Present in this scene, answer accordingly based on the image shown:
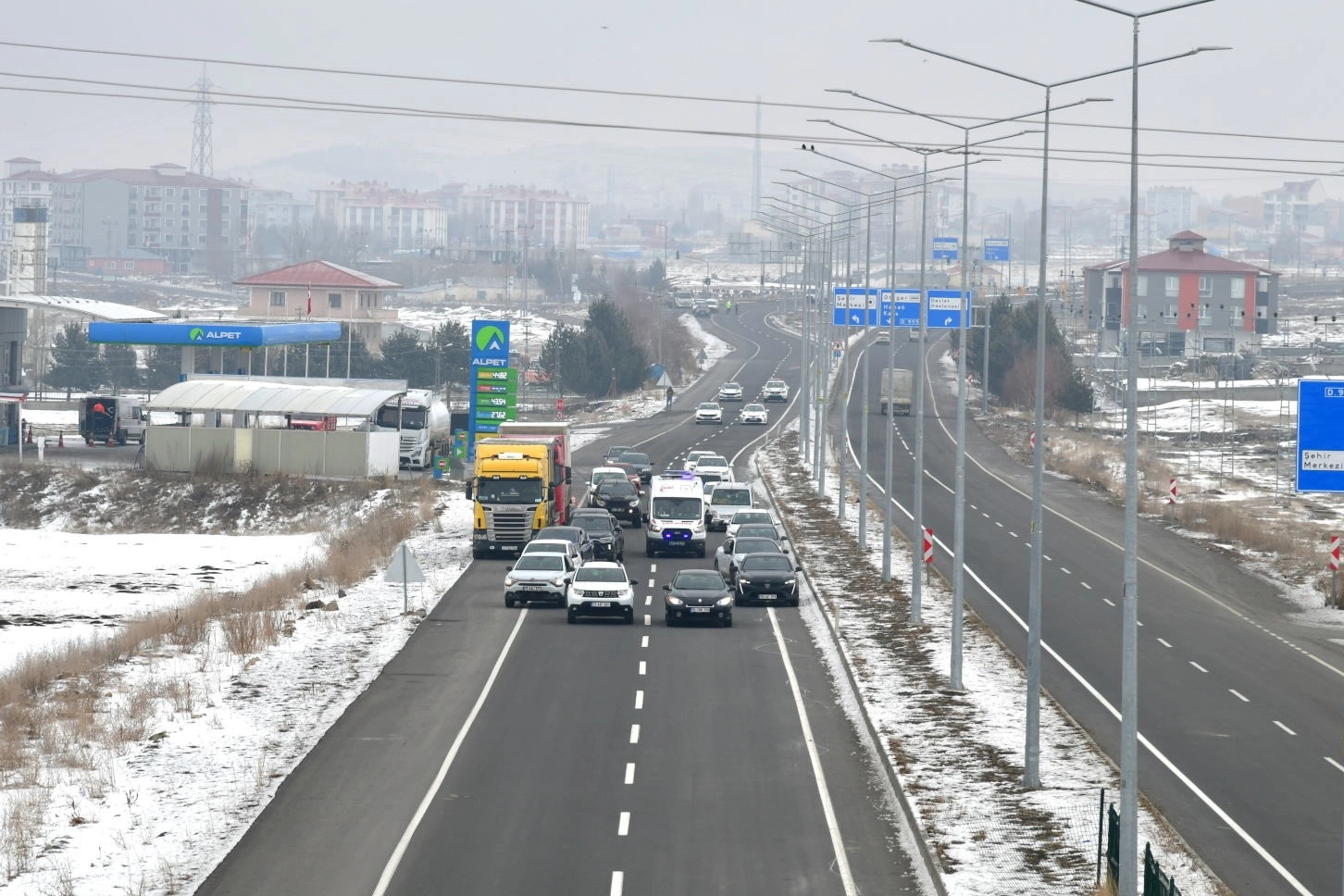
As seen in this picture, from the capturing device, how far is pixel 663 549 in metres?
50.6

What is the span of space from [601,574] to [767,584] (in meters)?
4.64

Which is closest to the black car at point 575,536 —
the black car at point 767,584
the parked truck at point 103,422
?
the black car at point 767,584

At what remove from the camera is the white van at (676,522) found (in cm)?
5025

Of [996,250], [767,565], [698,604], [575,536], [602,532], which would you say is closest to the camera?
[698,604]

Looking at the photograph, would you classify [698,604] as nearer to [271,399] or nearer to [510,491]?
[510,491]

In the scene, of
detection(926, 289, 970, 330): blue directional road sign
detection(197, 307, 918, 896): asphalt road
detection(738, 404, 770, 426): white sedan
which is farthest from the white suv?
detection(738, 404, 770, 426): white sedan

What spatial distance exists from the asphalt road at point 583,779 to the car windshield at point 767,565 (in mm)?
4262

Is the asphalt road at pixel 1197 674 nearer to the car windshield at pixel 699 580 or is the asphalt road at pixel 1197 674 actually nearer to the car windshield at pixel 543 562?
the car windshield at pixel 699 580

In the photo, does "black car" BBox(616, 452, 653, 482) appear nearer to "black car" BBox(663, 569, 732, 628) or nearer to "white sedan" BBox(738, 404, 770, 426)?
"black car" BBox(663, 569, 732, 628)

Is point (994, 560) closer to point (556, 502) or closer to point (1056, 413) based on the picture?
point (556, 502)

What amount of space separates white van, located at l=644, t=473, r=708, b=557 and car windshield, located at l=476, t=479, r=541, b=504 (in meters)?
3.42

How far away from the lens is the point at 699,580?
39500 millimetres

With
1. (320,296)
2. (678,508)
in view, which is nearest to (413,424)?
(678,508)

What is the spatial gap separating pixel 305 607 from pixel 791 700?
15.1 meters
